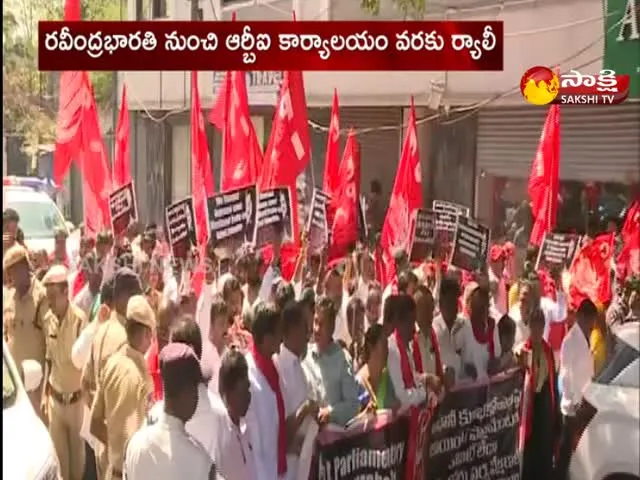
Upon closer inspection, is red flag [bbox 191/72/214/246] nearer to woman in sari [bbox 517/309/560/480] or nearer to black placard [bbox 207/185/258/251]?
black placard [bbox 207/185/258/251]

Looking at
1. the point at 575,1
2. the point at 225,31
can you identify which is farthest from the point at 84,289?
the point at 575,1

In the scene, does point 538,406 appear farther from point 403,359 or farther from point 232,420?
point 232,420

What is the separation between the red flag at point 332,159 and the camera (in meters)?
2.07

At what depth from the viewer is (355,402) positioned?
2.13m

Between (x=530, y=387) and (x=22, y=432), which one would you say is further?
(x=530, y=387)

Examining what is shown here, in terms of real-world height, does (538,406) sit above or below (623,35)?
below

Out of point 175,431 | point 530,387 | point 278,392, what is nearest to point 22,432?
point 175,431

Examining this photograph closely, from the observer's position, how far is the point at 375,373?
2.14 metres

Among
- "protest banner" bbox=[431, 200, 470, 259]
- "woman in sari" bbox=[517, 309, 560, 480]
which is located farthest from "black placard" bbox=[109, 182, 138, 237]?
"woman in sari" bbox=[517, 309, 560, 480]

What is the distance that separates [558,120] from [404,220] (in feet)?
1.23

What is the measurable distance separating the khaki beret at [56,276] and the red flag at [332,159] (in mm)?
556

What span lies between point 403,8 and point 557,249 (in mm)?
592

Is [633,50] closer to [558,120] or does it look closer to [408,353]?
[558,120]

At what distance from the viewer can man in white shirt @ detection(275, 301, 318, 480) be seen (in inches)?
82.5
